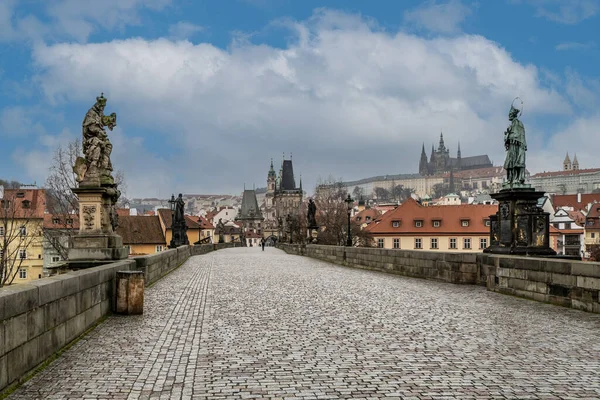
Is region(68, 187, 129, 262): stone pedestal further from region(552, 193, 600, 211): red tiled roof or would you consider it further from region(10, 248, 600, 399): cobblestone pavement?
region(552, 193, 600, 211): red tiled roof

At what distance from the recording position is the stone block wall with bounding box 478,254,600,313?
9.99 m

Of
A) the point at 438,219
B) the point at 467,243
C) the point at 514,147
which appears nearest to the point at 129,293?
the point at 514,147

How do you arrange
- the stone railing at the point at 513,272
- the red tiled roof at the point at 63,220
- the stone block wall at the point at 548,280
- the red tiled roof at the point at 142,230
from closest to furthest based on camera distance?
the stone block wall at the point at 548,280
the stone railing at the point at 513,272
the red tiled roof at the point at 63,220
the red tiled roof at the point at 142,230

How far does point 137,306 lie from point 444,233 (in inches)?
2394

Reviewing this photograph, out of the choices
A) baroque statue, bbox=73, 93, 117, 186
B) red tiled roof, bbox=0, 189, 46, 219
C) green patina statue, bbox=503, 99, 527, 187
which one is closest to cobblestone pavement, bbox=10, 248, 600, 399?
baroque statue, bbox=73, 93, 117, 186

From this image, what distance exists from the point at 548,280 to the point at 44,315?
885 cm

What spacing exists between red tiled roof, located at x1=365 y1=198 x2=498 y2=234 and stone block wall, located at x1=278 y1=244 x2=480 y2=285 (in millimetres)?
42208

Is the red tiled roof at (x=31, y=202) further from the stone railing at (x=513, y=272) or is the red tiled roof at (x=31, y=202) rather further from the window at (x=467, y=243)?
the stone railing at (x=513, y=272)

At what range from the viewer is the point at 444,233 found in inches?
2677

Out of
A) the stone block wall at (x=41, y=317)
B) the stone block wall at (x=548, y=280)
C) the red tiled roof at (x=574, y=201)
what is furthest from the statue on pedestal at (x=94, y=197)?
the red tiled roof at (x=574, y=201)

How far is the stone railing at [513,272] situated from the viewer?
10.2 meters

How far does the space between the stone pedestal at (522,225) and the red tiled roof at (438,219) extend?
51.5 metres

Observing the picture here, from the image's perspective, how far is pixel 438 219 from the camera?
69.0 m

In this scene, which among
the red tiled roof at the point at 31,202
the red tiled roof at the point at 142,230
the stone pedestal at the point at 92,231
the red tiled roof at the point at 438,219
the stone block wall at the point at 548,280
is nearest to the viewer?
the stone block wall at the point at 548,280
